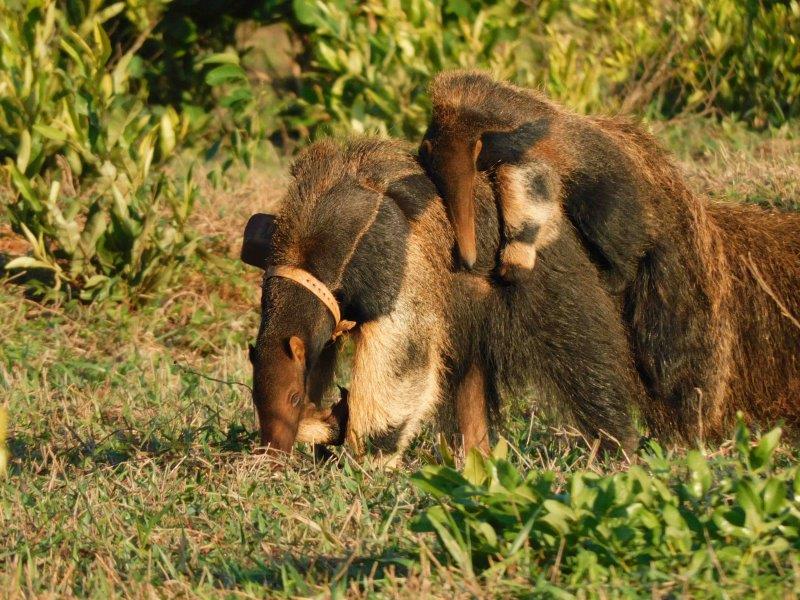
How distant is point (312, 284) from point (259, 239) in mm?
528

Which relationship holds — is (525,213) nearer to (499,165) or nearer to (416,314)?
(499,165)

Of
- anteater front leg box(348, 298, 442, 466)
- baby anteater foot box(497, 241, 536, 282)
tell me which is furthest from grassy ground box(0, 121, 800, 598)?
baby anteater foot box(497, 241, 536, 282)

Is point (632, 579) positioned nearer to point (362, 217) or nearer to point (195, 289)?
point (362, 217)

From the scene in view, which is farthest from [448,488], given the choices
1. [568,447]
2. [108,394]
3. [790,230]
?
[108,394]

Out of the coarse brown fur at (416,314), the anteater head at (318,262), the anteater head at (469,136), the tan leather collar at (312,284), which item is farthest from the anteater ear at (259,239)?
the anteater head at (469,136)

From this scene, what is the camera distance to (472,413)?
5.04 metres

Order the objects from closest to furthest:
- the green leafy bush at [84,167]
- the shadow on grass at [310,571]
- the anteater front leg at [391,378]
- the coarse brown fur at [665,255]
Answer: the shadow on grass at [310,571] < the anteater front leg at [391,378] < the coarse brown fur at [665,255] < the green leafy bush at [84,167]

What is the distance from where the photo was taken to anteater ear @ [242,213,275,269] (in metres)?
4.70

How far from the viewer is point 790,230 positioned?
518 centimetres

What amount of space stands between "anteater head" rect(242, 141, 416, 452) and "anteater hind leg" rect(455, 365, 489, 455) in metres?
0.66

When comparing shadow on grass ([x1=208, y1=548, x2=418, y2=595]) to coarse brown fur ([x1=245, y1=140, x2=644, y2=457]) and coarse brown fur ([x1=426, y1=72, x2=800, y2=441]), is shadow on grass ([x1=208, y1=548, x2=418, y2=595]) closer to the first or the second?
coarse brown fur ([x1=245, y1=140, x2=644, y2=457])

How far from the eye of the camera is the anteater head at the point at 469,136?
14.8ft

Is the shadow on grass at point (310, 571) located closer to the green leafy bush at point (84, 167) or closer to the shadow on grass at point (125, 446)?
the shadow on grass at point (125, 446)

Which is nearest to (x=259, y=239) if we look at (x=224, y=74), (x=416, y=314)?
(x=416, y=314)
